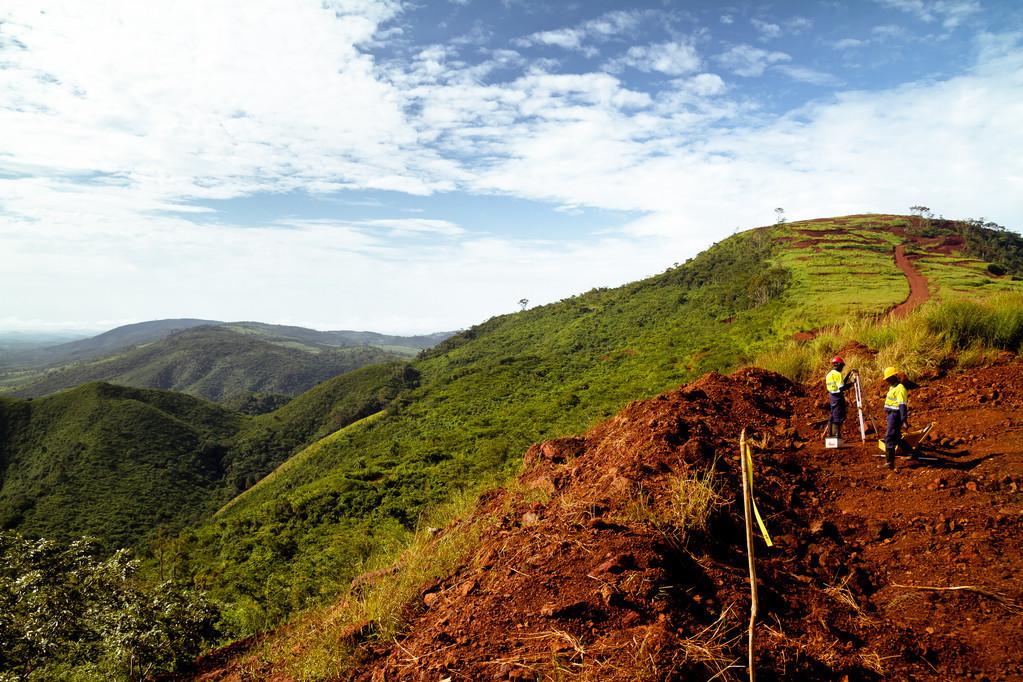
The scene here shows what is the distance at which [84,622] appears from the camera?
780 cm

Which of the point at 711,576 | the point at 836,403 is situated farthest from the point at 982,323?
the point at 711,576

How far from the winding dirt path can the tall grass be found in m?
21.0

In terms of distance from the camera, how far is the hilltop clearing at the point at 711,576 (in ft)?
9.73

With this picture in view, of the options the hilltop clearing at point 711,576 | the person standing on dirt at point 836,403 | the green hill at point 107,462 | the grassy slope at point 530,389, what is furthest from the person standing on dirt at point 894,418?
the green hill at point 107,462

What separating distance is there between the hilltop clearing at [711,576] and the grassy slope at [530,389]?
5.11 metres

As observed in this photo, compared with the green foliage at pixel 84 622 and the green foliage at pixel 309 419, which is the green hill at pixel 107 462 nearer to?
the green foliage at pixel 309 419

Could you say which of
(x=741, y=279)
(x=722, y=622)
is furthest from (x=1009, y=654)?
(x=741, y=279)

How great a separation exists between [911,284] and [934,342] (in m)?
43.5

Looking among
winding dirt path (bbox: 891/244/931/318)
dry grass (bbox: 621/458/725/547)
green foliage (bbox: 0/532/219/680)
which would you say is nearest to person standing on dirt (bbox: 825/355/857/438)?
dry grass (bbox: 621/458/725/547)

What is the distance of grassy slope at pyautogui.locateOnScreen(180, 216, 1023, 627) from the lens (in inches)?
900

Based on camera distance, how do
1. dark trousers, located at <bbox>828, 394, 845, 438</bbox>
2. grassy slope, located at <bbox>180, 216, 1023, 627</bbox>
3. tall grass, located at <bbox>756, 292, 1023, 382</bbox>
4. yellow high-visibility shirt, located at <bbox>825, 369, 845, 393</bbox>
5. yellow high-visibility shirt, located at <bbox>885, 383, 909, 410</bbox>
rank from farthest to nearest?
1. grassy slope, located at <bbox>180, 216, 1023, 627</bbox>
2. tall grass, located at <bbox>756, 292, 1023, 382</bbox>
3. yellow high-visibility shirt, located at <bbox>825, 369, 845, 393</bbox>
4. dark trousers, located at <bbox>828, 394, 845, 438</bbox>
5. yellow high-visibility shirt, located at <bbox>885, 383, 909, 410</bbox>

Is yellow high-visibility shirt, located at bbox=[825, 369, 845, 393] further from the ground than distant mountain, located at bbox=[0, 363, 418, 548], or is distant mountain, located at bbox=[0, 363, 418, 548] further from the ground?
yellow high-visibility shirt, located at bbox=[825, 369, 845, 393]

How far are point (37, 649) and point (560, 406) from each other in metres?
28.5

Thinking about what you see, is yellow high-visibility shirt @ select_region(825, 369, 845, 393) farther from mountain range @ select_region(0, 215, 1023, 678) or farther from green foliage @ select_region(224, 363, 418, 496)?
green foliage @ select_region(224, 363, 418, 496)
